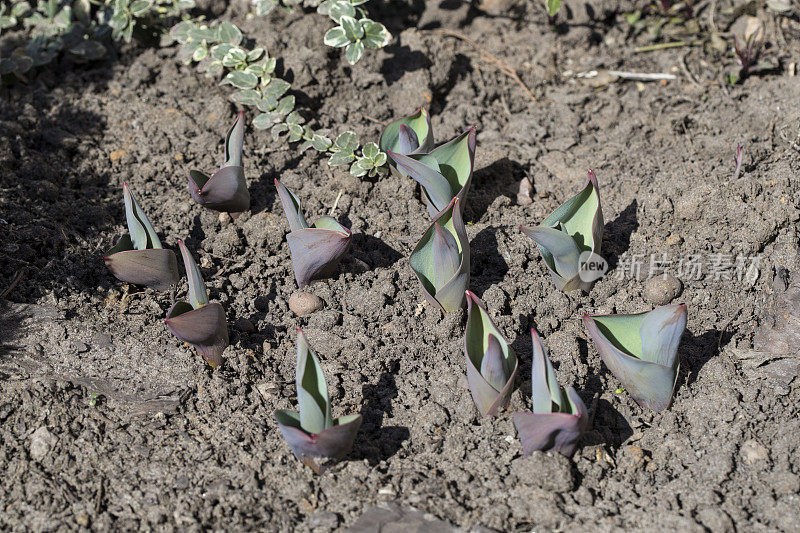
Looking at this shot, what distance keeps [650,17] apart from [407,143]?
1.98m

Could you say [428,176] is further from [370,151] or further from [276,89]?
[276,89]

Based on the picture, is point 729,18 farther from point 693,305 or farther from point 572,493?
point 572,493

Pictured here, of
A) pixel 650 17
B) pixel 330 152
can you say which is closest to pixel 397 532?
pixel 330 152

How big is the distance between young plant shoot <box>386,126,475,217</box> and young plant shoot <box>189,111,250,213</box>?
61cm

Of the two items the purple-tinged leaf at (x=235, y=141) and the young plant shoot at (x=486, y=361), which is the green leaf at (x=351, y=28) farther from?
the young plant shoot at (x=486, y=361)

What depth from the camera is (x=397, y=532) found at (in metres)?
2.03

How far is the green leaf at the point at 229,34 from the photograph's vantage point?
3.45m

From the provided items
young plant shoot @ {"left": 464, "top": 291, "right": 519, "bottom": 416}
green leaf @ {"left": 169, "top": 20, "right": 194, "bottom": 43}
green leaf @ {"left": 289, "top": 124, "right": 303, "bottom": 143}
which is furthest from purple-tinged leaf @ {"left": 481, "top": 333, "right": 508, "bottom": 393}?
green leaf @ {"left": 169, "top": 20, "right": 194, "bottom": 43}

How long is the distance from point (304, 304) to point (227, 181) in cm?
58

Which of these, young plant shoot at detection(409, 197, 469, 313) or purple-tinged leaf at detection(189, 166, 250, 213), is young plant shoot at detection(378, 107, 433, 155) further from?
purple-tinged leaf at detection(189, 166, 250, 213)

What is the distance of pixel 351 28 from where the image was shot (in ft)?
10.7

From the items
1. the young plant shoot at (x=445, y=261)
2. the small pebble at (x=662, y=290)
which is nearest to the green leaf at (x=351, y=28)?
the young plant shoot at (x=445, y=261)

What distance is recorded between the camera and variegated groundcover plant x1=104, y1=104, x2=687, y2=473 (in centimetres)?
212

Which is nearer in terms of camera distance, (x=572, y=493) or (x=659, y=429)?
(x=572, y=493)
